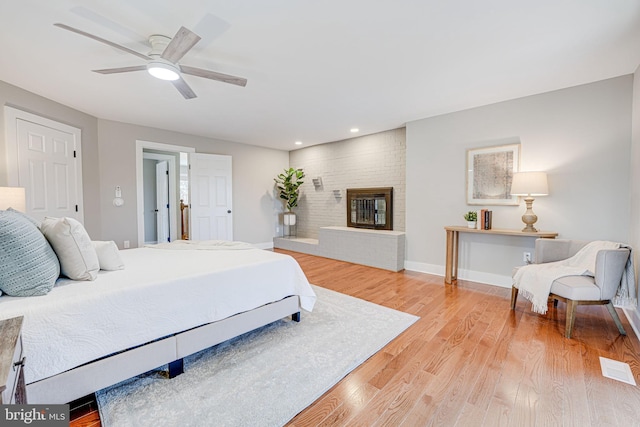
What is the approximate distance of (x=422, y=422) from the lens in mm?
1440

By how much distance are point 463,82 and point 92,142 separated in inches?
202

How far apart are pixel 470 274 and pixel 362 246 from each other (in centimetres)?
172

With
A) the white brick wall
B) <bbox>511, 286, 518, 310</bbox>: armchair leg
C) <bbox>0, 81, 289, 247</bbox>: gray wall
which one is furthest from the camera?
the white brick wall

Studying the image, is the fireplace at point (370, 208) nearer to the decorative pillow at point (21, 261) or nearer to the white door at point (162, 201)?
the white door at point (162, 201)

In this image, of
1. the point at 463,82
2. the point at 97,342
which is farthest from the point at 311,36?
the point at 97,342

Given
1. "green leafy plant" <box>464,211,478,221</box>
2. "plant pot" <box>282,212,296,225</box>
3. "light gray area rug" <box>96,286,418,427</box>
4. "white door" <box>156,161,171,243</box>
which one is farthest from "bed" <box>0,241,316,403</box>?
"white door" <box>156,161,171,243</box>

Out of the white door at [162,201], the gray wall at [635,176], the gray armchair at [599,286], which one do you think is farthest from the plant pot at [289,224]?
the gray wall at [635,176]

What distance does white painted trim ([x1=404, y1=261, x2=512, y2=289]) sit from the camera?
11.8ft

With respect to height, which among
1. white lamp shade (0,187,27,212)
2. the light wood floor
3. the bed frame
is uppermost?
white lamp shade (0,187,27,212)

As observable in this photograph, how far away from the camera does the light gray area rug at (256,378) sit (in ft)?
4.78

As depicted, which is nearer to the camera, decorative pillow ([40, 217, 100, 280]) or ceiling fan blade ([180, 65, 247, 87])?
decorative pillow ([40, 217, 100, 280])

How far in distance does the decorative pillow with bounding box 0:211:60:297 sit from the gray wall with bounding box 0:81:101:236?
95.3 inches

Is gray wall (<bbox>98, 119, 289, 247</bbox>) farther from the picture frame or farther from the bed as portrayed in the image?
the picture frame

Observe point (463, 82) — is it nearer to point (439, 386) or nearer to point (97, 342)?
point (439, 386)
